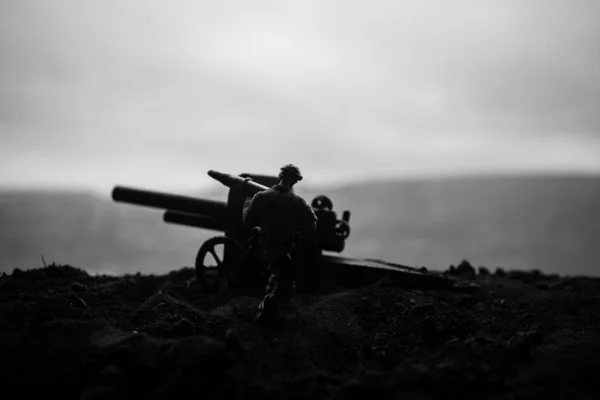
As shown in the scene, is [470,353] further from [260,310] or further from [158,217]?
[158,217]

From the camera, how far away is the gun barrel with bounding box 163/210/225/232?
6.56m

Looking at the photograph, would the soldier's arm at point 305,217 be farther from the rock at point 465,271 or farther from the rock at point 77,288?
the rock at point 465,271

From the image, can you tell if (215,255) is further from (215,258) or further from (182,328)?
(182,328)

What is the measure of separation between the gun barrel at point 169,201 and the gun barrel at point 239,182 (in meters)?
0.81

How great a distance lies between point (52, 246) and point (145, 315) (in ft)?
36.8

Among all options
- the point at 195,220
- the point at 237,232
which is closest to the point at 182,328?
the point at 237,232

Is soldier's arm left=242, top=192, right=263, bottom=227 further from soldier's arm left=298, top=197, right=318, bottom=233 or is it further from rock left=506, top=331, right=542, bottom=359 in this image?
rock left=506, top=331, right=542, bottom=359

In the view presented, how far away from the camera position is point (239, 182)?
555cm

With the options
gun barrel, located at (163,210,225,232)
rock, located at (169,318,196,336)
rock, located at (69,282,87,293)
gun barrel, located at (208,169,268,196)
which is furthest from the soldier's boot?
rock, located at (69,282,87,293)

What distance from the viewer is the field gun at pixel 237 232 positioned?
5.92 metres

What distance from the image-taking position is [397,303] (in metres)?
5.13

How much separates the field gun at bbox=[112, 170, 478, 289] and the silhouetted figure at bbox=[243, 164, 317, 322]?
0.61 m

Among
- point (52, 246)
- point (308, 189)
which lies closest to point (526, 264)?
point (308, 189)

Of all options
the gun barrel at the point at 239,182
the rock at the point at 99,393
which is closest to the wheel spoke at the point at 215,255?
the gun barrel at the point at 239,182
